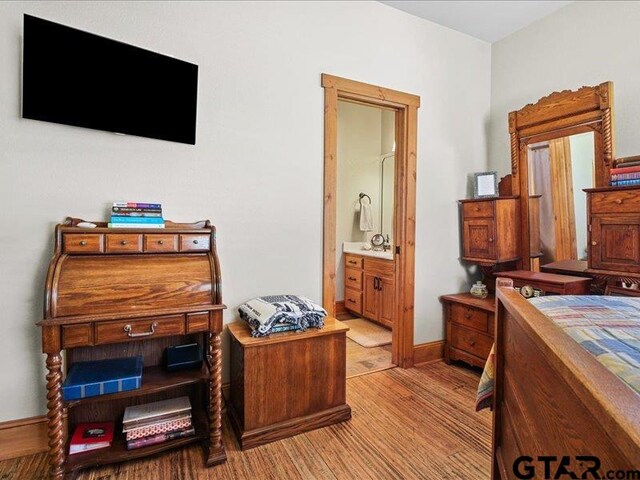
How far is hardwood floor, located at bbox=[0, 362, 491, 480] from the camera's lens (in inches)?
64.3

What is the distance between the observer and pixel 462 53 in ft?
10.2

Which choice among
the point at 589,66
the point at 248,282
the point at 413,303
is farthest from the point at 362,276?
the point at 589,66

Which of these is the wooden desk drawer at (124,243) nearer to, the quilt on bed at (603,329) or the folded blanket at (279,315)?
the folded blanket at (279,315)

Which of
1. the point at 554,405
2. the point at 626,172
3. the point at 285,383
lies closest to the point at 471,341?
the point at 626,172

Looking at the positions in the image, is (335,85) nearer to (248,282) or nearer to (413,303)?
(248,282)

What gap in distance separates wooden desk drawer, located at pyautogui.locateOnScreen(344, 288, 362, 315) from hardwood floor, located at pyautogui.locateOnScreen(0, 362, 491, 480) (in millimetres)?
1815

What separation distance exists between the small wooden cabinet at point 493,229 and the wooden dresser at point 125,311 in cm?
221

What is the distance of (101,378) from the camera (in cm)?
159

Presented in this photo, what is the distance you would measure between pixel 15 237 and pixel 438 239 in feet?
9.56

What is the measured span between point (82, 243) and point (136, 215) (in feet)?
0.93

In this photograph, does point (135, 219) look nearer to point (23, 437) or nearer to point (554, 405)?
point (23, 437)

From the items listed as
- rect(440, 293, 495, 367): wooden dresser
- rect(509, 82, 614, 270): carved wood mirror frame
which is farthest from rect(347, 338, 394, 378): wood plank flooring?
rect(509, 82, 614, 270): carved wood mirror frame

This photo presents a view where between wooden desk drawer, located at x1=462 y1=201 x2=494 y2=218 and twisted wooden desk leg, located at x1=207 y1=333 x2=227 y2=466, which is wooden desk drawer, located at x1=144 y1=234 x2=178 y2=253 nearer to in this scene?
twisted wooden desk leg, located at x1=207 y1=333 x2=227 y2=466

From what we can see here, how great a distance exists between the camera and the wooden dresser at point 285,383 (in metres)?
1.86
